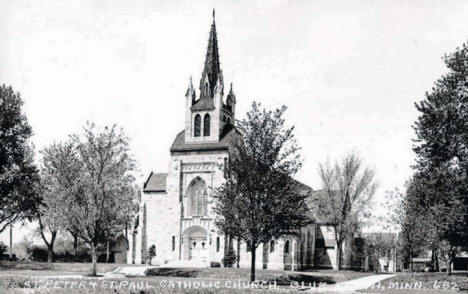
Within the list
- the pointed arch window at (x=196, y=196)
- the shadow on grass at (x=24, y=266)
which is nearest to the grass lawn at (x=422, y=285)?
the pointed arch window at (x=196, y=196)

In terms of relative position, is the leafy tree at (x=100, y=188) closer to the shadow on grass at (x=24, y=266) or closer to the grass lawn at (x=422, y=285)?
the shadow on grass at (x=24, y=266)

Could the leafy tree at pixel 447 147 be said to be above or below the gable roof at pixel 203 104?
below

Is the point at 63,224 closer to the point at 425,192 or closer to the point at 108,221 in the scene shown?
the point at 108,221

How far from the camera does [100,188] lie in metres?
39.8

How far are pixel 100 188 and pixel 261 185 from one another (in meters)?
12.0

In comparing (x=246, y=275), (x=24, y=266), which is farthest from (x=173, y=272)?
(x=24, y=266)

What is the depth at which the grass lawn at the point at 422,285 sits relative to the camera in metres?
32.5

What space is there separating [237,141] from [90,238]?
→ 12538mm

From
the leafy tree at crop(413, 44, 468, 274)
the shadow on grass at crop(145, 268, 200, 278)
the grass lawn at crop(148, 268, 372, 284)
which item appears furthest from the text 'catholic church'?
the leafy tree at crop(413, 44, 468, 274)

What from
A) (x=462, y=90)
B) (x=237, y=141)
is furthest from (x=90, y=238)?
(x=462, y=90)

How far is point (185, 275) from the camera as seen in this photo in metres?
45.3

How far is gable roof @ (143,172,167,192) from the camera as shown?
202ft

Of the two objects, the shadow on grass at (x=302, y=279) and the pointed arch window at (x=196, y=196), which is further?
the pointed arch window at (x=196, y=196)

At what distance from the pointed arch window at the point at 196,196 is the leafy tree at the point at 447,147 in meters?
26.7
